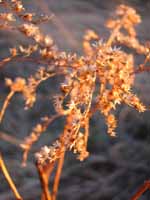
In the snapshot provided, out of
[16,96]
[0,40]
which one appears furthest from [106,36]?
[16,96]

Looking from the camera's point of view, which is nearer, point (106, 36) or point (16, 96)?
point (16, 96)

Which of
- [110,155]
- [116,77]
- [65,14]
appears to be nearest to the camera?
[116,77]

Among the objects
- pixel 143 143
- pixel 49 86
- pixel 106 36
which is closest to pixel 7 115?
pixel 49 86

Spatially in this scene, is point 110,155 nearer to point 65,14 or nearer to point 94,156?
point 94,156

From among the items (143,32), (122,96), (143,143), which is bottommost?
(143,143)

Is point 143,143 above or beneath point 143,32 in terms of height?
beneath

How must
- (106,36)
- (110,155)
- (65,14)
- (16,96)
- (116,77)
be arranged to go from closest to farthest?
(116,77)
(110,155)
(16,96)
(106,36)
(65,14)

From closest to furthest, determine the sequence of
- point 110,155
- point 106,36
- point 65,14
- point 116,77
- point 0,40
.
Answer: point 116,77 → point 110,155 → point 0,40 → point 106,36 → point 65,14

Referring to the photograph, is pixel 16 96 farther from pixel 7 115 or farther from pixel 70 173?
pixel 70 173

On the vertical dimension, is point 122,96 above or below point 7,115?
above
